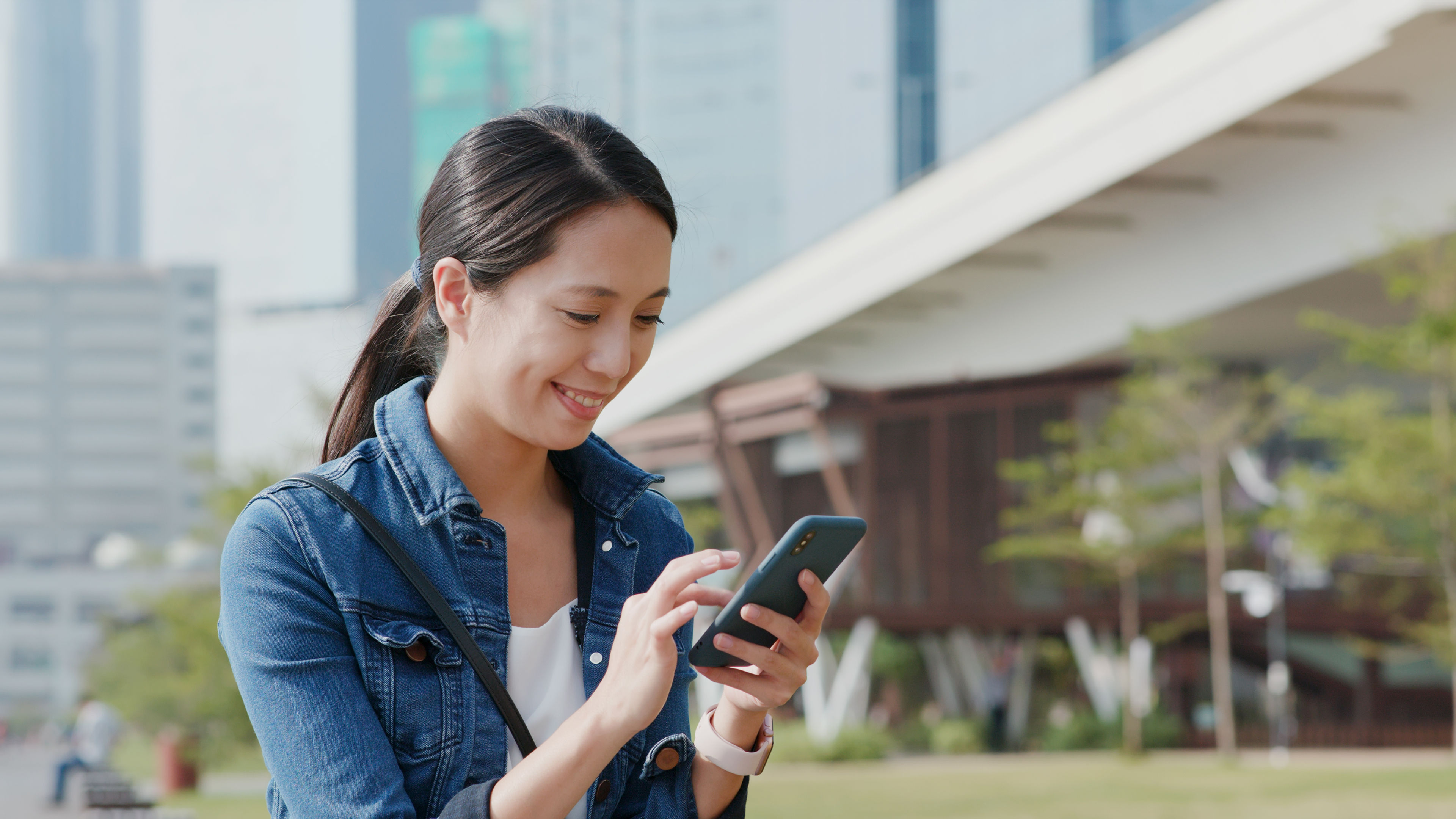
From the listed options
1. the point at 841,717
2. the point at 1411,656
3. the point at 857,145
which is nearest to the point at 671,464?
the point at 841,717

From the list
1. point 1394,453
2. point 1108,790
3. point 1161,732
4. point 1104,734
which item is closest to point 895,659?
point 1104,734

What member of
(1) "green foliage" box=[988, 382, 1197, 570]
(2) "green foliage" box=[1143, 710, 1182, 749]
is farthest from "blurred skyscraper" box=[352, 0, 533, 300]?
(2) "green foliage" box=[1143, 710, 1182, 749]

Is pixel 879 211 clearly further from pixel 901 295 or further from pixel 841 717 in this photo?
pixel 841 717

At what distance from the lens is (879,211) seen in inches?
832

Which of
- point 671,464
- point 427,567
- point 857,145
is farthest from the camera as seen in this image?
point 857,145

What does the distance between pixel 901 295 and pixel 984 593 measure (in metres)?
4.79

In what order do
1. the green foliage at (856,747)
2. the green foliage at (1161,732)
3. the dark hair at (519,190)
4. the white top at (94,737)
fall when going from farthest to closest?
the green foliage at (856,747) < the green foliage at (1161,732) < the white top at (94,737) < the dark hair at (519,190)

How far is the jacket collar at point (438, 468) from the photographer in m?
2.00

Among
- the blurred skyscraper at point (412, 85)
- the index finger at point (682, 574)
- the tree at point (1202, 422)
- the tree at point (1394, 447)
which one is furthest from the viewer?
the blurred skyscraper at point (412, 85)

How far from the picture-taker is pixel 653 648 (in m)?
1.76

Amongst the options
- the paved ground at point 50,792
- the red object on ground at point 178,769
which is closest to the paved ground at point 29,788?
the paved ground at point 50,792

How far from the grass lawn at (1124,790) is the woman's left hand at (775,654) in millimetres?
10529

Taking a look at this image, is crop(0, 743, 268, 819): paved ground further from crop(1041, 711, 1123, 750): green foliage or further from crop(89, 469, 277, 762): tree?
crop(1041, 711, 1123, 750): green foliage

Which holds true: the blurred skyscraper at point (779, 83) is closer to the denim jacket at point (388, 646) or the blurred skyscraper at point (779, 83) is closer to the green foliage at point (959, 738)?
the green foliage at point (959, 738)
